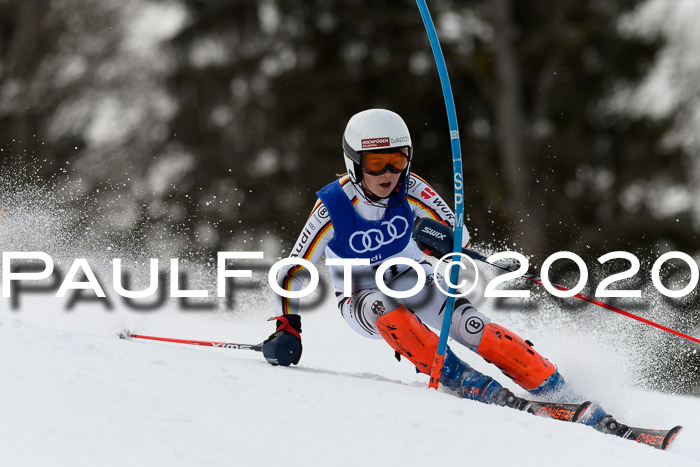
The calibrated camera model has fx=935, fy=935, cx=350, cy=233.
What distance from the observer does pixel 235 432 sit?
128 inches

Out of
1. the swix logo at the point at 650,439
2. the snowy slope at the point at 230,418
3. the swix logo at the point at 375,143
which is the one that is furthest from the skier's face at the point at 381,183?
the swix logo at the point at 650,439

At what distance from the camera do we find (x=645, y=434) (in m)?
4.37

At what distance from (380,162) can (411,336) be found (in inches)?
35.7

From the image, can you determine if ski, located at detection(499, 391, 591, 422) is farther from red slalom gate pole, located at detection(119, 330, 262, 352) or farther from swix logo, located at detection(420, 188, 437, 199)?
red slalom gate pole, located at detection(119, 330, 262, 352)

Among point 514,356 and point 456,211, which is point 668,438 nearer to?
point 514,356

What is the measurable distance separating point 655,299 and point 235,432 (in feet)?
23.3

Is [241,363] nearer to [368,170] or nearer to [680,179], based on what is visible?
[368,170]

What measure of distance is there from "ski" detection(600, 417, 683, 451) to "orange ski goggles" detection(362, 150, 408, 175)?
1.65 metres

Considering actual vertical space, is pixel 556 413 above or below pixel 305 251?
below

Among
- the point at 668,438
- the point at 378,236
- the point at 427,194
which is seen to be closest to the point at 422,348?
the point at 378,236

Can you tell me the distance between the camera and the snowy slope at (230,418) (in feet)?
9.94

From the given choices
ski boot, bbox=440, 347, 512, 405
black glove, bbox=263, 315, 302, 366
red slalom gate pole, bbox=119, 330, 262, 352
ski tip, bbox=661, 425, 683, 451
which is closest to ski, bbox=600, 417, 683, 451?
ski tip, bbox=661, 425, 683, 451

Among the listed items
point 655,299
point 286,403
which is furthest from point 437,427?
point 655,299

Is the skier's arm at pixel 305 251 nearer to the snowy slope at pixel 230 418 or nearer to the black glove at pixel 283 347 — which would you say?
the black glove at pixel 283 347
